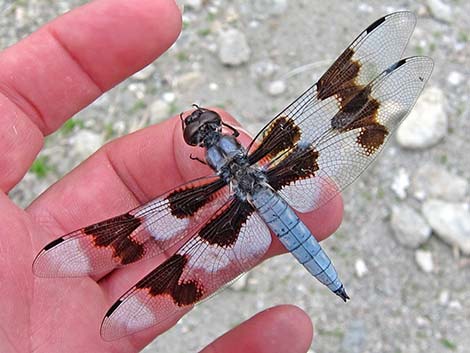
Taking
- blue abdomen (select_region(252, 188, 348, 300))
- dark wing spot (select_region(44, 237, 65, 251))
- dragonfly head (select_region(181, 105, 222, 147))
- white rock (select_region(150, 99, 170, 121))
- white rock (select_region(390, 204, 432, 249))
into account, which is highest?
dark wing spot (select_region(44, 237, 65, 251))

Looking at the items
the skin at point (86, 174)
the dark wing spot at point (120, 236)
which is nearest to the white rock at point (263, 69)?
the skin at point (86, 174)

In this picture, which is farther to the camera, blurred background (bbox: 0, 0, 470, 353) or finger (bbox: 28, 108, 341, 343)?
blurred background (bbox: 0, 0, 470, 353)

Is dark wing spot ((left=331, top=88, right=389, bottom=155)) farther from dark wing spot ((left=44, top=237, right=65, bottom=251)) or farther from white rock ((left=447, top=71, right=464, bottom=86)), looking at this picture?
white rock ((left=447, top=71, right=464, bottom=86))

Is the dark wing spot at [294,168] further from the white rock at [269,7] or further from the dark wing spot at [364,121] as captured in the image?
the white rock at [269,7]

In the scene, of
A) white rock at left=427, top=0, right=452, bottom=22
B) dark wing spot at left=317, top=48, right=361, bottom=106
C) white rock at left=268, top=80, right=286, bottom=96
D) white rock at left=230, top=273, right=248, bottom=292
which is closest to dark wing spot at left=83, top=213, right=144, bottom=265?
dark wing spot at left=317, top=48, right=361, bottom=106

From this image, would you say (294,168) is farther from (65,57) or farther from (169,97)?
(169,97)

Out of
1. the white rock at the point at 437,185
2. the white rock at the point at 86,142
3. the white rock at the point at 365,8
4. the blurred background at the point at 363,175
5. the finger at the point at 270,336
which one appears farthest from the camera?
the white rock at the point at 365,8
